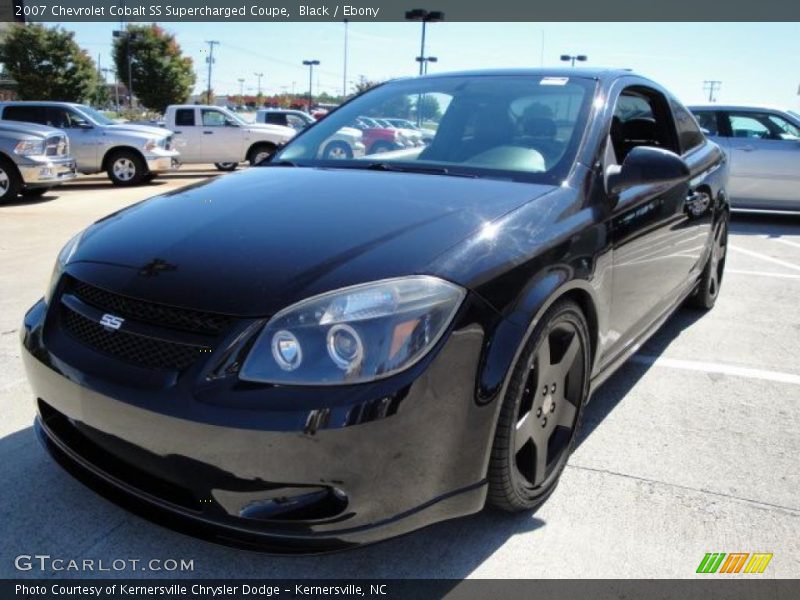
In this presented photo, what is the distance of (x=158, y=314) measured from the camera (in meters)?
1.90

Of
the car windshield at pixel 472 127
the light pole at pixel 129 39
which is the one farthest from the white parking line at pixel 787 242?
the light pole at pixel 129 39

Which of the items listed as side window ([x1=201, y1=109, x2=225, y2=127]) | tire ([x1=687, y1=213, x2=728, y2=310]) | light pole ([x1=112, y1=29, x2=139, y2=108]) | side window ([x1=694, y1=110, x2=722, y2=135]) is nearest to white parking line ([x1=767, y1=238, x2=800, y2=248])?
side window ([x1=694, y1=110, x2=722, y2=135])

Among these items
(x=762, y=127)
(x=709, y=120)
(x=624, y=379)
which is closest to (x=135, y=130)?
(x=709, y=120)

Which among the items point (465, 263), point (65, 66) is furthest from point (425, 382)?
point (65, 66)

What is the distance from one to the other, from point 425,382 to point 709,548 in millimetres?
1215

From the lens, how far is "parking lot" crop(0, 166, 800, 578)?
214cm

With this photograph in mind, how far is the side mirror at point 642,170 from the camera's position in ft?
8.83

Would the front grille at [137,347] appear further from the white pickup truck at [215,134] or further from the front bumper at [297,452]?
the white pickup truck at [215,134]

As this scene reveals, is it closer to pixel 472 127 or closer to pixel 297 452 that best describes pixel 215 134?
pixel 472 127

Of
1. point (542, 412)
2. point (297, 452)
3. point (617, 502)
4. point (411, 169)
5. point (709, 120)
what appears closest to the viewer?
point (297, 452)

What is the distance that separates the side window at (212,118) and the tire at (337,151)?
1465 centimetres

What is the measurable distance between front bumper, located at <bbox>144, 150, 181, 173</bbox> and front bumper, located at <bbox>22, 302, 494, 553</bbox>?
12.4 metres

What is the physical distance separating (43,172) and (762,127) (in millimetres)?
10646

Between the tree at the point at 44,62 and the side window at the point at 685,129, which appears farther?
the tree at the point at 44,62
